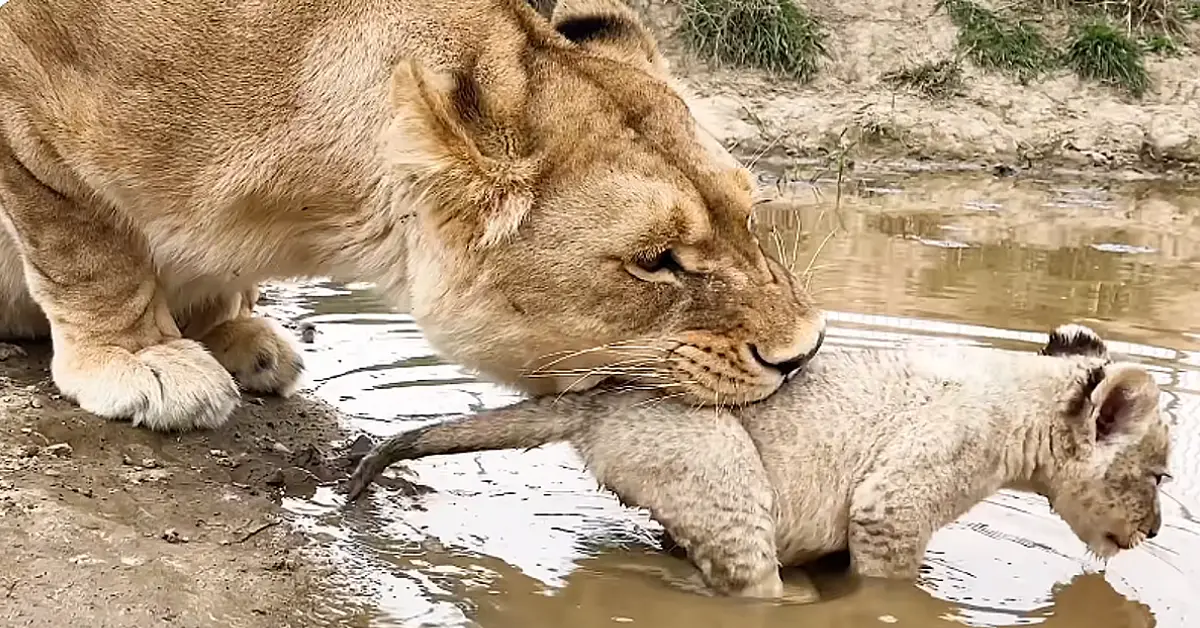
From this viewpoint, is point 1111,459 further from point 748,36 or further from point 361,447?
point 748,36

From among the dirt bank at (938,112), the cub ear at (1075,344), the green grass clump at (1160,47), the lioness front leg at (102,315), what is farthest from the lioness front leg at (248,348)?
the green grass clump at (1160,47)

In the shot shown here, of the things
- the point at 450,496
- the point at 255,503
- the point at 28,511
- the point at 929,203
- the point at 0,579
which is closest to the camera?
the point at 0,579

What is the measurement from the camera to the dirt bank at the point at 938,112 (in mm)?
11953

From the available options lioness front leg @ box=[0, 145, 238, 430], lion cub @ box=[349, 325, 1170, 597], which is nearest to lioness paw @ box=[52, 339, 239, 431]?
lioness front leg @ box=[0, 145, 238, 430]

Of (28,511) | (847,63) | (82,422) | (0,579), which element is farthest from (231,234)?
(847,63)

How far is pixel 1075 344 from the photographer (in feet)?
12.5

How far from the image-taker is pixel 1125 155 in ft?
39.9

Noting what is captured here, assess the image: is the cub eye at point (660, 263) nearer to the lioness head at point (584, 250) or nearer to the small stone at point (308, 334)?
the lioness head at point (584, 250)

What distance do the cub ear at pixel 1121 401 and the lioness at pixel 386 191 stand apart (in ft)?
2.28

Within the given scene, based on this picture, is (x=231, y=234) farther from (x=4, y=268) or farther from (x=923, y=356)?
(x=923, y=356)

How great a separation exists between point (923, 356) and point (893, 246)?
4.11m

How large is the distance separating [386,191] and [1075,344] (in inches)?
68.9

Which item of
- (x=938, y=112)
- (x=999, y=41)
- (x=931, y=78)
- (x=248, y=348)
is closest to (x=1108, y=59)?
(x=999, y=41)

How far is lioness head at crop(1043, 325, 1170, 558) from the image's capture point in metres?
3.45
